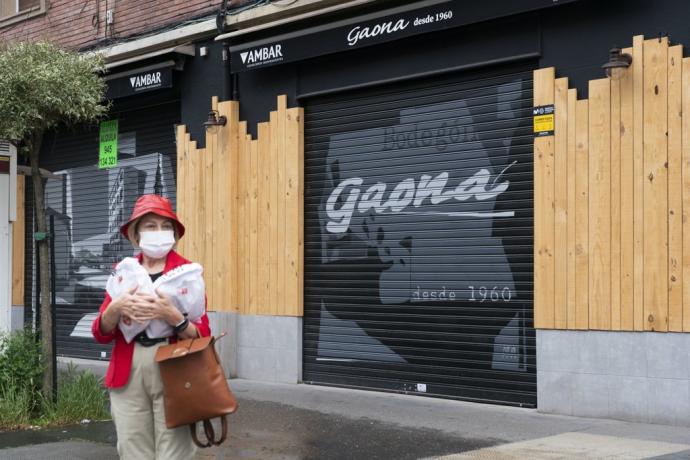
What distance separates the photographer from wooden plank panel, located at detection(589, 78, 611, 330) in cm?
945

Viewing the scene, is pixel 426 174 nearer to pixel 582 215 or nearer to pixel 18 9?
pixel 582 215

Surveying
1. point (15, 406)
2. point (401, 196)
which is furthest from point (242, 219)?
point (15, 406)

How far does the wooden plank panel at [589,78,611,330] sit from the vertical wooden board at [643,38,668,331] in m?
0.39

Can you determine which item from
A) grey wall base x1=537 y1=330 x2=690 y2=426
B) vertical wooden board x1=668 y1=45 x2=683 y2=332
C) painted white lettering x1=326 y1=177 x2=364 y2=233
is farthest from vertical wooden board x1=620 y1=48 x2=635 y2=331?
painted white lettering x1=326 y1=177 x2=364 y2=233

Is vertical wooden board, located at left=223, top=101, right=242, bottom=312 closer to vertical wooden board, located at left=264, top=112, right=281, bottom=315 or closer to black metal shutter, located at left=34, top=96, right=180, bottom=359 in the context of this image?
vertical wooden board, located at left=264, top=112, right=281, bottom=315

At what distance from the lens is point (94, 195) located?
1628cm

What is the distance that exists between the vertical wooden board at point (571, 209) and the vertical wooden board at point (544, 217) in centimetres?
19

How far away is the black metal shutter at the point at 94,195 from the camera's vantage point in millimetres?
15086

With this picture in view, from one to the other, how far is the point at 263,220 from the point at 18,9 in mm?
7990

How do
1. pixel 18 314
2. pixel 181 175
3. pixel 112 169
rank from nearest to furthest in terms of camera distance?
pixel 181 175, pixel 112 169, pixel 18 314

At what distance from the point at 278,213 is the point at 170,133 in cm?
306

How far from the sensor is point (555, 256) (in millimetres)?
9844

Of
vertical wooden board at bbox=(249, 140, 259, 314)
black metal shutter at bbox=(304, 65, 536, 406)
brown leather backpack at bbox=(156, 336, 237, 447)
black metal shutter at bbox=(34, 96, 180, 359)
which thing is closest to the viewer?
brown leather backpack at bbox=(156, 336, 237, 447)

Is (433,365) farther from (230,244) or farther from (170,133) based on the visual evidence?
(170,133)
